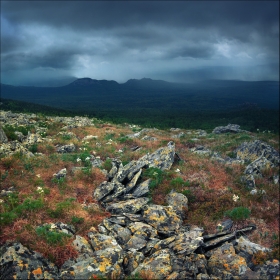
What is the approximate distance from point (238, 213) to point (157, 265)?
602 cm

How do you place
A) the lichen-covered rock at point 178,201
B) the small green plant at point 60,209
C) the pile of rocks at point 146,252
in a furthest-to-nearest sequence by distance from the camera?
the lichen-covered rock at point 178,201, the small green plant at point 60,209, the pile of rocks at point 146,252

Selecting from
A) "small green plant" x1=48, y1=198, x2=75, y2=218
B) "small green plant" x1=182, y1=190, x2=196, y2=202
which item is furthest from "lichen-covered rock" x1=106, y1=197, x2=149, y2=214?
"small green plant" x1=182, y1=190, x2=196, y2=202

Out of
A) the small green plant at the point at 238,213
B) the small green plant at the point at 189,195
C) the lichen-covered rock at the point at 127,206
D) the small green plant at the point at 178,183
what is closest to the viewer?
the small green plant at the point at 238,213

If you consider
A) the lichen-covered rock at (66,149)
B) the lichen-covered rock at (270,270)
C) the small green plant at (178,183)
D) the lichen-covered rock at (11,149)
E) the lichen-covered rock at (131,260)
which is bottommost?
the lichen-covered rock at (270,270)

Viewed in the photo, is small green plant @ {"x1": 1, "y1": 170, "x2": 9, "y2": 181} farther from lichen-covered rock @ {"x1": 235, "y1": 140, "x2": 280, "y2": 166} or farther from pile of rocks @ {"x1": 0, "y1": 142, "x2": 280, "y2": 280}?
lichen-covered rock @ {"x1": 235, "y1": 140, "x2": 280, "y2": 166}

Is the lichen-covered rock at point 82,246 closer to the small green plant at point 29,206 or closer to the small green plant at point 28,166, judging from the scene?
the small green plant at point 29,206

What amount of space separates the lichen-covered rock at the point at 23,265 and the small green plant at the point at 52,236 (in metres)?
0.83

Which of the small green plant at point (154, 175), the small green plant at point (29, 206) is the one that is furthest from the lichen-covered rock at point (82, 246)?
the small green plant at point (154, 175)

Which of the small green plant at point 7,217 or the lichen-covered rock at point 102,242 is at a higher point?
the small green plant at point 7,217

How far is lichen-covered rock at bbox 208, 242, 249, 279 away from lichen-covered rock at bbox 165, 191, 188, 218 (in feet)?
11.5

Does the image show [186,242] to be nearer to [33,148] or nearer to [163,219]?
[163,219]

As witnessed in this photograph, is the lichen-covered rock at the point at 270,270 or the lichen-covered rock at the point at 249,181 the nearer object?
the lichen-covered rock at the point at 270,270

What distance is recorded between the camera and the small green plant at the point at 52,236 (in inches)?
373

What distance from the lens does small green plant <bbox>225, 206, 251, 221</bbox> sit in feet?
40.0
